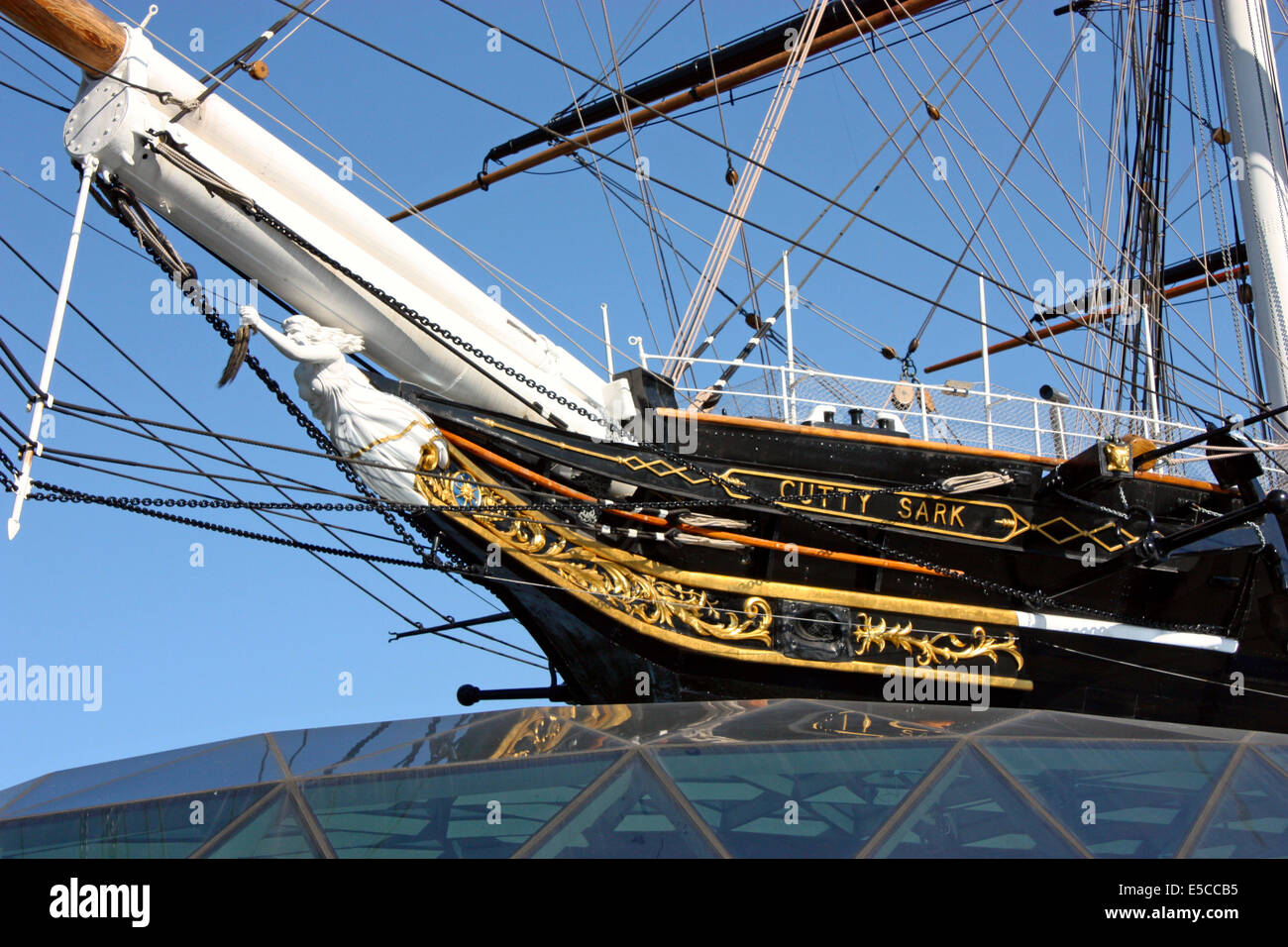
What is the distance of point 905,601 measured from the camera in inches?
429

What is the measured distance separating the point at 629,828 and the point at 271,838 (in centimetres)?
143

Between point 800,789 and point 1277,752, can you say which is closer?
point 800,789

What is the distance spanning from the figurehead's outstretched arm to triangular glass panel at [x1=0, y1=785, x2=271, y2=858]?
406cm

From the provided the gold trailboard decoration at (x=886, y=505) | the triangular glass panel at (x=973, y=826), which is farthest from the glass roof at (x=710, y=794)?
the gold trailboard decoration at (x=886, y=505)

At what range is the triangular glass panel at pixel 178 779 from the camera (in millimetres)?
6242

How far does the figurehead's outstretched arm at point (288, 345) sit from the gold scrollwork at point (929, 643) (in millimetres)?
4629

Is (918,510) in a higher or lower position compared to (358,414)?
lower

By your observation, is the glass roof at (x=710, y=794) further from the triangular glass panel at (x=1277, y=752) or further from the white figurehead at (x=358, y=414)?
the white figurehead at (x=358, y=414)

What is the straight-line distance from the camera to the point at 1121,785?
5574 mm

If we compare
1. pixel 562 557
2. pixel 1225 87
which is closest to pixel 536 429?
pixel 562 557

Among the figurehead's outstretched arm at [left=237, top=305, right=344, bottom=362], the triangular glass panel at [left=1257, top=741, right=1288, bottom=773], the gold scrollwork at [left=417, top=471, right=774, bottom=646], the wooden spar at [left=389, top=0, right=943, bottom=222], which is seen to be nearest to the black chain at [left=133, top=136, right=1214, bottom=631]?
the figurehead's outstretched arm at [left=237, top=305, right=344, bottom=362]

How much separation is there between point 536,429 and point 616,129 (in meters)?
11.4

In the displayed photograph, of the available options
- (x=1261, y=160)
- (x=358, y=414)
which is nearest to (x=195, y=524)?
(x=358, y=414)

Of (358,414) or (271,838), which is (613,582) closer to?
(358,414)
